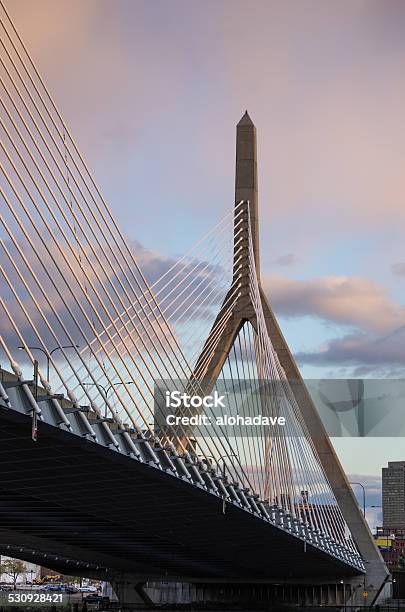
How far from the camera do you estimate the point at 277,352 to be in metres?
76.6

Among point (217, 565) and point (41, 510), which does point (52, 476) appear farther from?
point (217, 565)

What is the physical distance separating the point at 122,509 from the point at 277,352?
84.1ft

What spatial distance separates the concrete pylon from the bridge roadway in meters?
2.62

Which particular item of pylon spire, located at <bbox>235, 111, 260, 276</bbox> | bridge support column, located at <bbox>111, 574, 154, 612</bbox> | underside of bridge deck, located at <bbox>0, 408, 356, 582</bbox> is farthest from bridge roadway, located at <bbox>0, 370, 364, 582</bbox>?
pylon spire, located at <bbox>235, 111, 260, 276</bbox>

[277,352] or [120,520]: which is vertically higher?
[277,352]

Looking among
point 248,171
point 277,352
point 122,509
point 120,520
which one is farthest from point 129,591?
point 122,509

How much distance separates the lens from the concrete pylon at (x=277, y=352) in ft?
227

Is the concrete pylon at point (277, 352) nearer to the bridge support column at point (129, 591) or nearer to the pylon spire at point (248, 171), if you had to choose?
the pylon spire at point (248, 171)

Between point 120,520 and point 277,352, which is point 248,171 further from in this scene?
point 120,520

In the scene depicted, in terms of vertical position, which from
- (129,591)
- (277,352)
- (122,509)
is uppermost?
(277,352)

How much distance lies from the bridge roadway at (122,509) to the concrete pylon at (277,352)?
262cm

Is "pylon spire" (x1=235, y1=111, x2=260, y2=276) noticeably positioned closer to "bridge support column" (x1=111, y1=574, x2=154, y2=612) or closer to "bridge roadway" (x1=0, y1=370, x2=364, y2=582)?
"bridge roadway" (x1=0, y1=370, x2=364, y2=582)

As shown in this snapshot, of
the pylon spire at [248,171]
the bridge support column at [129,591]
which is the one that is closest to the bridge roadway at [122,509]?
the bridge support column at [129,591]

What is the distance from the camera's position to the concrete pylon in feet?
227
